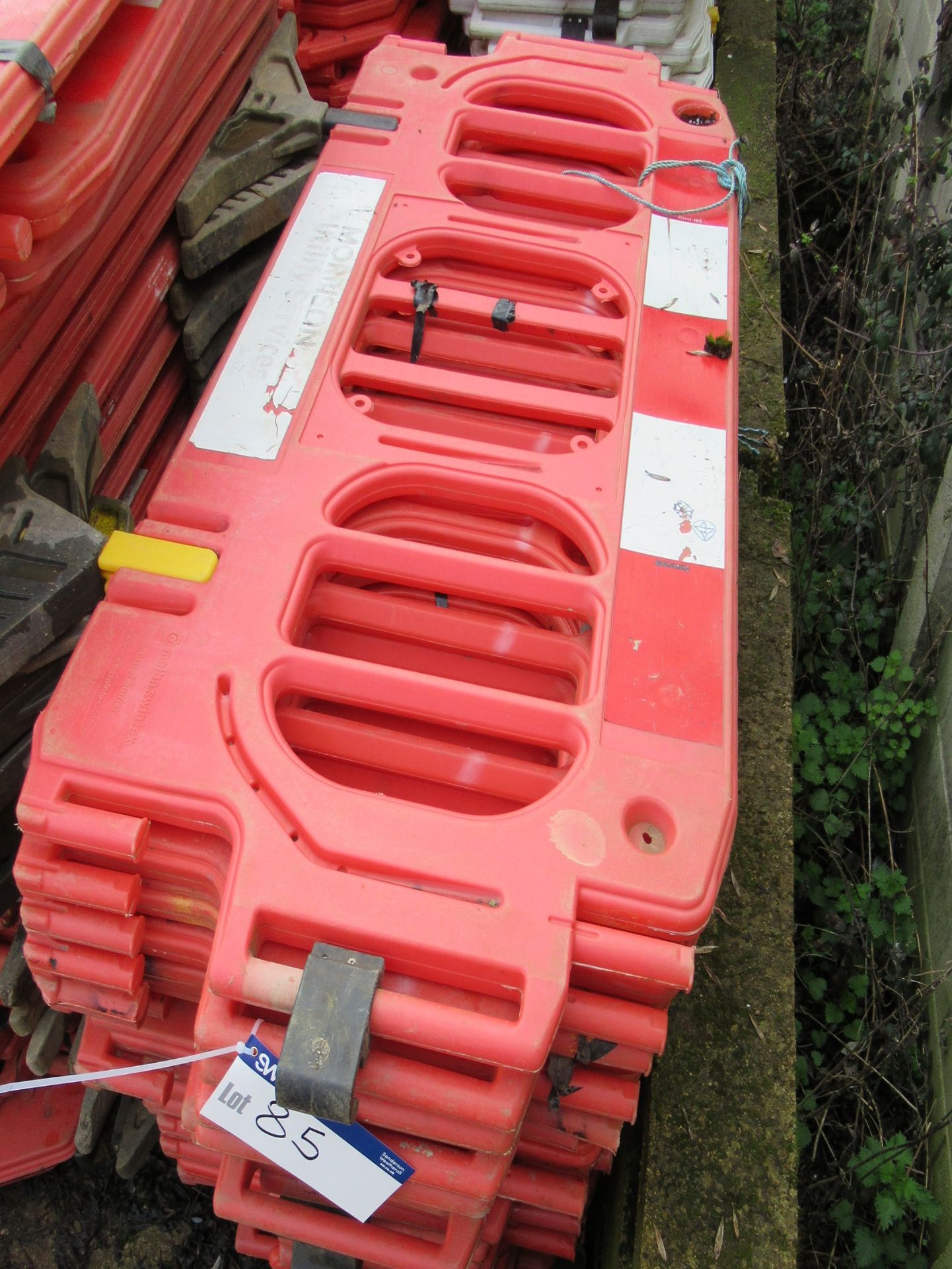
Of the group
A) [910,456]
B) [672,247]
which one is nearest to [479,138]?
[672,247]

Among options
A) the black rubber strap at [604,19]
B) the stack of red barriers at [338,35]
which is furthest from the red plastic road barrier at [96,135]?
the black rubber strap at [604,19]

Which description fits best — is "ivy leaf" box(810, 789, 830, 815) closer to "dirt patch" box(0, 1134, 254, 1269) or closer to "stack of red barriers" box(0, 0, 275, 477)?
"dirt patch" box(0, 1134, 254, 1269)

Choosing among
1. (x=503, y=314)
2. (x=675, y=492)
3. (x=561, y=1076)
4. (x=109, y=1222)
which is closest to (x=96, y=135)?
(x=503, y=314)

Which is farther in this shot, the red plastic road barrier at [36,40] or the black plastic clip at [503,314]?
the black plastic clip at [503,314]

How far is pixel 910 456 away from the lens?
271 centimetres

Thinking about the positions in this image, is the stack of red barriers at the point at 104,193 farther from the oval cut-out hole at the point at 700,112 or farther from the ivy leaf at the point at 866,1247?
the ivy leaf at the point at 866,1247

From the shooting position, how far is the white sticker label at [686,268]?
7.01 feet

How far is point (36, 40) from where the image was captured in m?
1.42

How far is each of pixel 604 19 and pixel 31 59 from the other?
2212 mm

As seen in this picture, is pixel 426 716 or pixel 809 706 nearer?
pixel 426 716

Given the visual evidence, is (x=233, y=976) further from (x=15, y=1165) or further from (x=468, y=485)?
(x=15, y=1165)

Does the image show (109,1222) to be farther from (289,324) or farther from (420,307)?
(420,307)

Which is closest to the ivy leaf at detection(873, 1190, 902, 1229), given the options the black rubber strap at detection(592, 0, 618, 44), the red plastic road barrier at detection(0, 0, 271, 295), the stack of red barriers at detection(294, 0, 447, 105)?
the red plastic road barrier at detection(0, 0, 271, 295)

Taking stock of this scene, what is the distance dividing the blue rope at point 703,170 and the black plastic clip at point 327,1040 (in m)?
1.77
